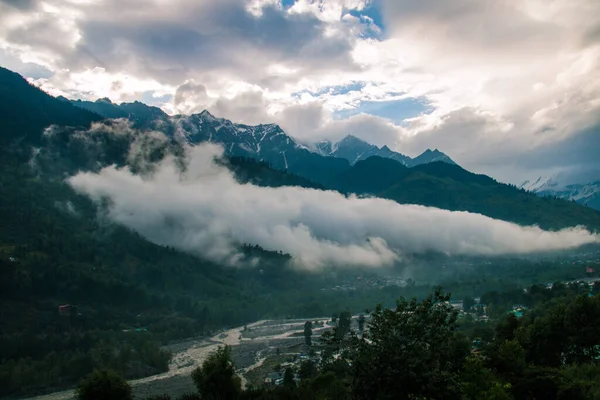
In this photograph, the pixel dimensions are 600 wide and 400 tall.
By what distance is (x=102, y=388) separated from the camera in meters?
74.8

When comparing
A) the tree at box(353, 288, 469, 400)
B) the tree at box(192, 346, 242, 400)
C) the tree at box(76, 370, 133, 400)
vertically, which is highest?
the tree at box(353, 288, 469, 400)

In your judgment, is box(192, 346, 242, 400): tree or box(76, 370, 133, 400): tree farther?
box(192, 346, 242, 400): tree

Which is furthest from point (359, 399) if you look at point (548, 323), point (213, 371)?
point (548, 323)

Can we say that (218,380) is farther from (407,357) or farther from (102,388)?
(407,357)

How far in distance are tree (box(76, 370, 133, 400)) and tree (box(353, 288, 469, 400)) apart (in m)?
51.5

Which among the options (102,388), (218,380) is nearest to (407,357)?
(218,380)

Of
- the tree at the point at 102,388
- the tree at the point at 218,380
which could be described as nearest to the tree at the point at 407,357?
the tree at the point at 218,380

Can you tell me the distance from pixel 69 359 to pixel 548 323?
446ft

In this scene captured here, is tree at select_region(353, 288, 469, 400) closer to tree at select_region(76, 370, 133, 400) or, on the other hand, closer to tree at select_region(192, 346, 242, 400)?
tree at select_region(192, 346, 242, 400)

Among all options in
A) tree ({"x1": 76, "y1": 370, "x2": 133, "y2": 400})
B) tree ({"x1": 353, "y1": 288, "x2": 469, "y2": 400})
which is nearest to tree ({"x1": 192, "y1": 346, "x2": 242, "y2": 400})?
tree ({"x1": 76, "y1": 370, "x2": 133, "y2": 400})

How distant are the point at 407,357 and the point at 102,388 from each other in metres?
57.8

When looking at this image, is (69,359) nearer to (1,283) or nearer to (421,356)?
(1,283)

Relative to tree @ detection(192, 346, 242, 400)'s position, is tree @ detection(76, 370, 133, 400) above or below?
above

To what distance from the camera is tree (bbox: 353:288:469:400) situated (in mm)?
36875
